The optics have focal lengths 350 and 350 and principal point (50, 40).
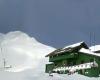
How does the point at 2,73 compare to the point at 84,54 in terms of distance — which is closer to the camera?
the point at 2,73

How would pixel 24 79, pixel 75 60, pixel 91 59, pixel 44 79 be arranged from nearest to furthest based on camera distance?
pixel 24 79 → pixel 44 79 → pixel 91 59 → pixel 75 60

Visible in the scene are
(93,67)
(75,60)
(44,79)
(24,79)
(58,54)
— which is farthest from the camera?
(58,54)

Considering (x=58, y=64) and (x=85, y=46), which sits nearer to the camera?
(x=85, y=46)

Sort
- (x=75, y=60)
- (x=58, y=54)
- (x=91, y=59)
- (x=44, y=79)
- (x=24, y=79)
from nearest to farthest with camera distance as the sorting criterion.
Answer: (x=24, y=79), (x=44, y=79), (x=91, y=59), (x=75, y=60), (x=58, y=54)

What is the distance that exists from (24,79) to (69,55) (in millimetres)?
41514

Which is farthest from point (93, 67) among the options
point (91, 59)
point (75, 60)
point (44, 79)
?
point (44, 79)

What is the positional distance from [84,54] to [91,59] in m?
2.81

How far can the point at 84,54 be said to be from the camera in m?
60.7

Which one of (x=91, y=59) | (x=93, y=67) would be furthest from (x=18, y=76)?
(x=91, y=59)

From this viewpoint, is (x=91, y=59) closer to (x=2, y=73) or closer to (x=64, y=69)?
(x=64, y=69)

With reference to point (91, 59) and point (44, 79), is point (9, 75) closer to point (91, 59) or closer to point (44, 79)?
point (44, 79)

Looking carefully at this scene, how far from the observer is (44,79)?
25156 mm

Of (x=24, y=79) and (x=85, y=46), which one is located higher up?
(x=85, y=46)

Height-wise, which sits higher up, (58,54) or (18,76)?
(58,54)
